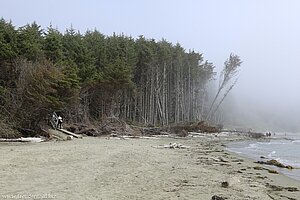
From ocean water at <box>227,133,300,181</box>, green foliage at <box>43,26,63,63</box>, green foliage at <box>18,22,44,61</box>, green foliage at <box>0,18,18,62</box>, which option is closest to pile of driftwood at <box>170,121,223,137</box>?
ocean water at <box>227,133,300,181</box>

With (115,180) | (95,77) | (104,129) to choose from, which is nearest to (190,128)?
(95,77)

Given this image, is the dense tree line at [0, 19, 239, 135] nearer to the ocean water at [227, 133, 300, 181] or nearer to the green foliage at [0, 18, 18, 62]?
the green foliage at [0, 18, 18, 62]

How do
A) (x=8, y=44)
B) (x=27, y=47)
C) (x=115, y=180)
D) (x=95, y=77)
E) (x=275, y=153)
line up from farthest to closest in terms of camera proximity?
1. (x=95, y=77)
2. (x=27, y=47)
3. (x=8, y=44)
4. (x=275, y=153)
5. (x=115, y=180)

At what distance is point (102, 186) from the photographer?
9.46 meters

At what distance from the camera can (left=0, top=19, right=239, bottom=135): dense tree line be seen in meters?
25.7

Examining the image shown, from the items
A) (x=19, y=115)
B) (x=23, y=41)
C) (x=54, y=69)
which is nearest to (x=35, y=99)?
(x=19, y=115)

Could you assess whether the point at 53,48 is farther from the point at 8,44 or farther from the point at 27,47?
the point at 8,44

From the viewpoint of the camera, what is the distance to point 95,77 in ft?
137

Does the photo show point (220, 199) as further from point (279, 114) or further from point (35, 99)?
point (279, 114)

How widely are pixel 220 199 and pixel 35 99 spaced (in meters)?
19.1

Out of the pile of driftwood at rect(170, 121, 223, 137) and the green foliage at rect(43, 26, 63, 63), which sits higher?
the green foliage at rect(43, 26, 63, 63)

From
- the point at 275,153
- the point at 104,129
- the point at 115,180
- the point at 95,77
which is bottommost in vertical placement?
the point at 275,153

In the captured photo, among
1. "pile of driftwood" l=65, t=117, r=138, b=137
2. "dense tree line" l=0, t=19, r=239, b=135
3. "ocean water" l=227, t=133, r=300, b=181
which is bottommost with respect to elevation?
"ocean water" l=227, t=133, r=300, b=181

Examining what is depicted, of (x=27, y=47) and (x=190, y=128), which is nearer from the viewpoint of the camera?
(x=27, y=47)
